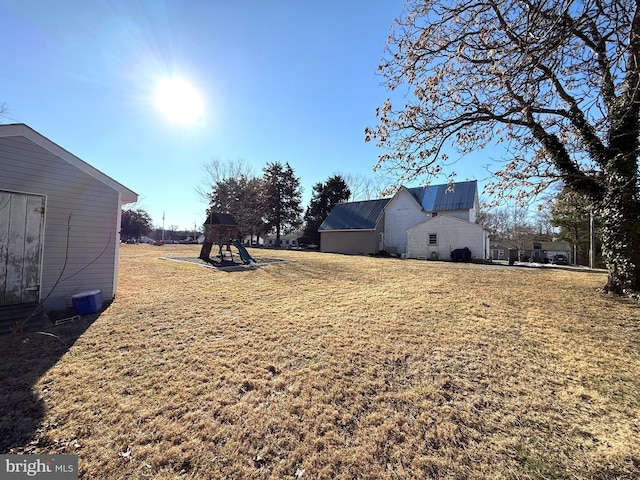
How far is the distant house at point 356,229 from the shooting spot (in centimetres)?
2512

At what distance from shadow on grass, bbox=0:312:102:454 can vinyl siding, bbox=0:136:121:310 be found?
1413 mm

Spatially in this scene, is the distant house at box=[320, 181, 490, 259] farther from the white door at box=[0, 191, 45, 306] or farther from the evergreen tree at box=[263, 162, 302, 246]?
the white door at box=[0, 191, 45, 306]

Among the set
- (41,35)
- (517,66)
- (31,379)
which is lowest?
(31,379)

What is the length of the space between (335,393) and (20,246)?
6.95m

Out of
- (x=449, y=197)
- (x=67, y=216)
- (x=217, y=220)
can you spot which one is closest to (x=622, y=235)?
(x=67, y=216)

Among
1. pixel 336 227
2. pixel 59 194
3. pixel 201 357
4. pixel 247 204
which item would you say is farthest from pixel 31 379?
pixel 247 204

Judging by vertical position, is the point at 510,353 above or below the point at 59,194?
below

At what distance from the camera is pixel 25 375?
11.0ft

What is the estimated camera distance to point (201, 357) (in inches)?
151

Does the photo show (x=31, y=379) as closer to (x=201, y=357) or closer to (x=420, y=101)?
(x=201, y=357)

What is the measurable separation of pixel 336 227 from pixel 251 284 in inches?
774

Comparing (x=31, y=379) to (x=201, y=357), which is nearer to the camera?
(x=31, y=379)

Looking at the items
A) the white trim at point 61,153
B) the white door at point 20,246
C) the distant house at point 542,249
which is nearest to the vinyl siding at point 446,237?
the white trim at point 61,153

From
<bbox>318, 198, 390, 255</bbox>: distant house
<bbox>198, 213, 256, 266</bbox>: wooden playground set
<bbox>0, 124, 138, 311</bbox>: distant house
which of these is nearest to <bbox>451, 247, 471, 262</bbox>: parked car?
<bbox>318, 198, 390, 255</bbox>: distant house
